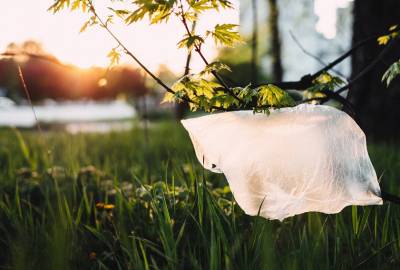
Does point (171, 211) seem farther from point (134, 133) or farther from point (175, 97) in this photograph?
point (134, 133)

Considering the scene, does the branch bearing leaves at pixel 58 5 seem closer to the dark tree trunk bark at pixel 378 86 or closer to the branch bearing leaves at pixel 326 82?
the branch bearing leaves at pixel 326 82

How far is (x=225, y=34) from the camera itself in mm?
1219

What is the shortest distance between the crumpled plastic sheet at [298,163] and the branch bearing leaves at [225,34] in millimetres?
259

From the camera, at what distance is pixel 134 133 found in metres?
5.97

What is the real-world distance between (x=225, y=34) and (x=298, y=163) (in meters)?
0.49

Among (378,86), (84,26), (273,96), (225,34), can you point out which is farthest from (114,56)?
(378,86)

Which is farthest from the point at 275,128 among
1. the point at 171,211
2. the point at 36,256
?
the point at 36,256

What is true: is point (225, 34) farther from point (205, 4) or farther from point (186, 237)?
point (186, 237)

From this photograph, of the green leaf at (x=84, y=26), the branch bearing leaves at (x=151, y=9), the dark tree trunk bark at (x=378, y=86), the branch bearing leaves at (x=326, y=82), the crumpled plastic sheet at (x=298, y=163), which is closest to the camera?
the branch bearing leaves at (x=151, y=9)

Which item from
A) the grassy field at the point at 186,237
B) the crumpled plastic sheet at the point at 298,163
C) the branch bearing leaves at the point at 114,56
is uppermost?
the branch bearing leaves at the point at 114,56

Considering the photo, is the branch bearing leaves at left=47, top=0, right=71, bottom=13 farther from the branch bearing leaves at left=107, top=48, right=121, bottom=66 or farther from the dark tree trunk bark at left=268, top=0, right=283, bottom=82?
the dark tree trunk bark at left=268, top=0, right=283, bottom=82

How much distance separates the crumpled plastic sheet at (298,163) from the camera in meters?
1.18

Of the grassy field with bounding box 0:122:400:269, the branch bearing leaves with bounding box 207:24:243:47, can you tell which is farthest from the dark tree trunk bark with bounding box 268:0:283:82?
the branch bearing leaves with bounding box 207:24:243:47

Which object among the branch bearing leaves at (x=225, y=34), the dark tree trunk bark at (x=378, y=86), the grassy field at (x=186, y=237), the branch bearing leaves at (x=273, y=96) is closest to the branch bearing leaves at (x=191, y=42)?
the branch bearing leaves at (x=225, y=34)
